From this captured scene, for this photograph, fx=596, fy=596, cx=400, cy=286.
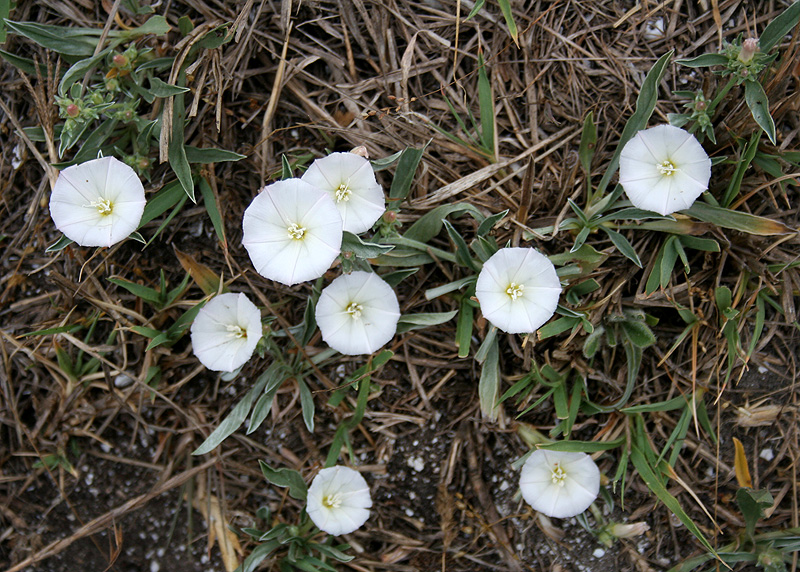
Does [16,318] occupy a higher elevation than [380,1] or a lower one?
lower

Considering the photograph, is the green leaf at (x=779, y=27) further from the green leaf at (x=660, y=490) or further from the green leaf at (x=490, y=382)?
the green leaf at (x=660, y=490)

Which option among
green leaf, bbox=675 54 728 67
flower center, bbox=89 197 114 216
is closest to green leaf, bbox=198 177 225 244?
flower center, bbox=89 197 114 216

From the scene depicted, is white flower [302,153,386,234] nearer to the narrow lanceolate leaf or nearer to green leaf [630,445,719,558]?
green leaf [630,445,719,558]

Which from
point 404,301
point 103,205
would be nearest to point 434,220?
point 404,301

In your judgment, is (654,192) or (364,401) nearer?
(654,192)

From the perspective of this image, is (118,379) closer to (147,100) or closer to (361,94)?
(147,100)

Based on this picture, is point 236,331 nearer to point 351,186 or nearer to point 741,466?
point 351,186

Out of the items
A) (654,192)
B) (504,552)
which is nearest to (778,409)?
(654,192)
